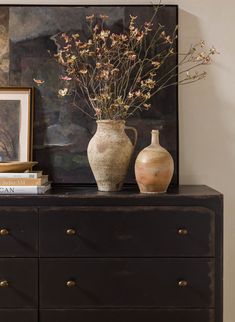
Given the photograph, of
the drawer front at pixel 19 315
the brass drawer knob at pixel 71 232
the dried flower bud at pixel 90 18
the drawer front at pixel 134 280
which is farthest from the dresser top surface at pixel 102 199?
the dried flower bud at pixel 90 18

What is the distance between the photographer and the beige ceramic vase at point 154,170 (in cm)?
200

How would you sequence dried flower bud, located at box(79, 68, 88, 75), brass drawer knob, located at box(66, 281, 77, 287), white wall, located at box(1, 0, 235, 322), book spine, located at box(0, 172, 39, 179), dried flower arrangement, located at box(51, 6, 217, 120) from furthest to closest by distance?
white wall, located at box(1, 0, 235, 322)
dried flower arrangement, located at box(51, 6, 217, 120)
dried flower bud, located at box(79, 68, 88, 75)
book spine, located at box(0, 172, 39, 179)
brass drawer knob, located at box(66, 281, 77, 287)

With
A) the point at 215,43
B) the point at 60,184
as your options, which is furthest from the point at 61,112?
the point at 215,43

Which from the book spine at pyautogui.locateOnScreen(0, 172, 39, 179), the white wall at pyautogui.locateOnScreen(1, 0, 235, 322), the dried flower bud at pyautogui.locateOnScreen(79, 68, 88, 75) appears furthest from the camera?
the white wall at pyautogui.locateOnScreen(1, 0, 235, 322)

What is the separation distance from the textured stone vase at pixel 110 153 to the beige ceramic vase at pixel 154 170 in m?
0.10

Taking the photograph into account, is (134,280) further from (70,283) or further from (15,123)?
(15,123)

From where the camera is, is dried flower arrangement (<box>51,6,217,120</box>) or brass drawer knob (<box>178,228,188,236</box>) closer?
brass drawer knob (<box>178,228,188,236</box>)

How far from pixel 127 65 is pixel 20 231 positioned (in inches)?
39.4

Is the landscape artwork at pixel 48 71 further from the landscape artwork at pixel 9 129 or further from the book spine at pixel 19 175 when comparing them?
the book spine at pixel 19 175

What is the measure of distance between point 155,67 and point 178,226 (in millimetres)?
871

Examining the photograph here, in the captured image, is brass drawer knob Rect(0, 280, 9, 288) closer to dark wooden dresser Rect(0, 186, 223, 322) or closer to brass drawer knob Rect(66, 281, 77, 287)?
dark wooden dresser Rect(0, 186, 223, 322)

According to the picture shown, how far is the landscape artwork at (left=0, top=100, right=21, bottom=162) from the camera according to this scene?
2.41 meters

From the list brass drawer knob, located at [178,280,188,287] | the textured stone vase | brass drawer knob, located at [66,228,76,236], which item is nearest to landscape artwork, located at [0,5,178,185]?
the textured stone vase

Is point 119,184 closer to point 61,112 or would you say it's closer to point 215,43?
point 61,112
